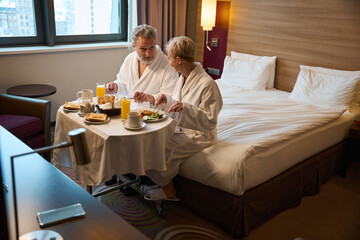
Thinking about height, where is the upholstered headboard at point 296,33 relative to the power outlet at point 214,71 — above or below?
above

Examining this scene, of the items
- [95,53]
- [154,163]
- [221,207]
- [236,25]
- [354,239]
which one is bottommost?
[354,239]

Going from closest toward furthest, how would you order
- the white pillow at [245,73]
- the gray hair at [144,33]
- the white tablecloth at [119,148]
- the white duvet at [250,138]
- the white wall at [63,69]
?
the white tablecloth at [119,148] → the white duvet at [250,138] → the gray hair at [144,33] → the white wall at [63,69] → the white pillow at [245,73]

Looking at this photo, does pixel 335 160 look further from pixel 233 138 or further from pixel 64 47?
pixel 64 47

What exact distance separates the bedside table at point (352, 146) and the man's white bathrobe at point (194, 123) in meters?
1.37

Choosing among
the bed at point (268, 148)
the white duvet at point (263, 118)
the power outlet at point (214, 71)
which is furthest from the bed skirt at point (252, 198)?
the power outlet at point (214, 71)

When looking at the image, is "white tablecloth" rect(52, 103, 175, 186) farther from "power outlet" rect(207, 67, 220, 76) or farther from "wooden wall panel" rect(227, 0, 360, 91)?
"power outlet" rect(207, 67, 220, 76)

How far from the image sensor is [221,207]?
7.68ft

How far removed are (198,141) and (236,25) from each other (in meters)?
2.23

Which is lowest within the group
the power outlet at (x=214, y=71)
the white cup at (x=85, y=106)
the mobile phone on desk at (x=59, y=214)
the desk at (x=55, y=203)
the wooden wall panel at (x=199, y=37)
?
the power outlet at (x=214, y=71)

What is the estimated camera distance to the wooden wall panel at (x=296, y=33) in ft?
11.0

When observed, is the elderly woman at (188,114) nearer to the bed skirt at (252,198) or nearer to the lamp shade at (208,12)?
the bed skirt at (252,198)

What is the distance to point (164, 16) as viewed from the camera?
459 centimetres

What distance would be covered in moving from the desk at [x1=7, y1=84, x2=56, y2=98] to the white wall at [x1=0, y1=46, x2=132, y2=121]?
180 mm

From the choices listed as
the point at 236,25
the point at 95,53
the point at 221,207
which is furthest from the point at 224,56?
the point at 221,207
